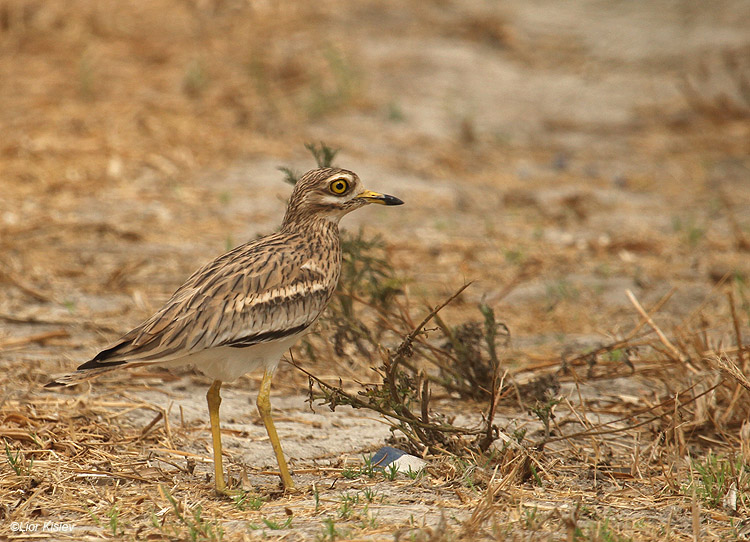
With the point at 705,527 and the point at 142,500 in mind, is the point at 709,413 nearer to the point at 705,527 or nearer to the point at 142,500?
the point at 705,527

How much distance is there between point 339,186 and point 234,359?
100 centimetres

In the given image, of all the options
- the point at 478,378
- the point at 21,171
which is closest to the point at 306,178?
the point at 478,378

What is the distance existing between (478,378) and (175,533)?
2.09m

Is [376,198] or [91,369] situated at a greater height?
[376,198]

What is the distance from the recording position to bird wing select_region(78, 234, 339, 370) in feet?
12.1

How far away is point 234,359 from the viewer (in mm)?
3844

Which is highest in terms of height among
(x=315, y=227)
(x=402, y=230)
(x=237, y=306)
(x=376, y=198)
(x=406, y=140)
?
(x=406, y=140)

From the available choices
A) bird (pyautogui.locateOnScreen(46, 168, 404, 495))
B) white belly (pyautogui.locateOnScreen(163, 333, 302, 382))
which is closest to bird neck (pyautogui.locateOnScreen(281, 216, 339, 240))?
bird (pyautogui.locateOnScreen(46, 168, 404, 495))

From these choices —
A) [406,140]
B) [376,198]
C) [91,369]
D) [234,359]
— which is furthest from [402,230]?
[91,369]

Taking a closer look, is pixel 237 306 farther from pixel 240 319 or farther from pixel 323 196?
pixel 323 196

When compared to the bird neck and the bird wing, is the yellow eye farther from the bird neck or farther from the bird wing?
the bird wing

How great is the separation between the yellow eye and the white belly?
781 mm

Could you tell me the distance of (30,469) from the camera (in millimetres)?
3721

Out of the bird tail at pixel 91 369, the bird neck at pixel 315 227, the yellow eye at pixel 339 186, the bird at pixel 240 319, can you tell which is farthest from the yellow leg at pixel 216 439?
the yellow eye at pixel 339 186
